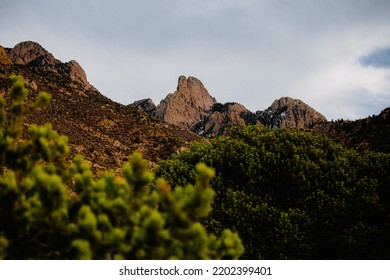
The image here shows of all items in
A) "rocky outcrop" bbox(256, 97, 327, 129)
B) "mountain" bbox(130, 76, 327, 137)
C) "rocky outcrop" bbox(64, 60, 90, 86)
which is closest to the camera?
"rocky outcrop" bbox(64, 60, 90, 86)

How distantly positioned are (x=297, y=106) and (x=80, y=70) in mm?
99158

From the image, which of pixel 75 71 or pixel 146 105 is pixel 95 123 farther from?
pixel 146 105

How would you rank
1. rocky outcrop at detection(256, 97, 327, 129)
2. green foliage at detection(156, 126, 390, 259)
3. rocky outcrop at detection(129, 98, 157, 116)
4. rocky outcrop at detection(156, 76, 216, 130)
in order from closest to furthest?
green foliage at detection(156, 126, 390, 259) → rocky outcrop at detection(256, 97, 327, 129) → rocky outcrop at detection(156, 76, 216, 130) → rocky outcrop at detection(129, 98, 157, 116)

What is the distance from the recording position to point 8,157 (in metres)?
6.19

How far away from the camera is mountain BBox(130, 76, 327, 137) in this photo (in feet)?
527

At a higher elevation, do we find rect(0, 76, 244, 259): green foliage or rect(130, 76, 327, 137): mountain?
rect(130, 76, 327, 137): mountain

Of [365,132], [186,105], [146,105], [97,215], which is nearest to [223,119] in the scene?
[186,105]

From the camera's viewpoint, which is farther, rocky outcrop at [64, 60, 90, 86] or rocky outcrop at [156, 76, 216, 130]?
rocky outcrop at [156, 76, 216, 130]

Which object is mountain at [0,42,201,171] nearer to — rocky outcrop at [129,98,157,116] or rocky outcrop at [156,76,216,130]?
rocky outcrop at [156,76,216,130]

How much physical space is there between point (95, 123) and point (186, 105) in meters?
125

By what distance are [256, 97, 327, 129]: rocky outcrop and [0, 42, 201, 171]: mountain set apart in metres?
98.5

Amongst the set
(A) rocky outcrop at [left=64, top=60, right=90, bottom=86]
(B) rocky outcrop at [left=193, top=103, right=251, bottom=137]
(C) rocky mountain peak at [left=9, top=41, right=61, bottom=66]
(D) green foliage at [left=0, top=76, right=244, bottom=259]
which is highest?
(C) rocky mountain peak at [left=9, top=41, right=61, bottom=66]

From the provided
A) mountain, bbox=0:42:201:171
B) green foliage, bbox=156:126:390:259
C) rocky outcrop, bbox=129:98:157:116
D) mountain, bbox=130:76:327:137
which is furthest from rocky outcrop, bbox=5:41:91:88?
green foliage, bbox=156:126:390:259

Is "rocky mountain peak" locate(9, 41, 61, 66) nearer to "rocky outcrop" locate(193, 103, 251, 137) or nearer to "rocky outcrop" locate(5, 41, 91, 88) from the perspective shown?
"rocky outcrop" locate(5, 41, 91, 88)
